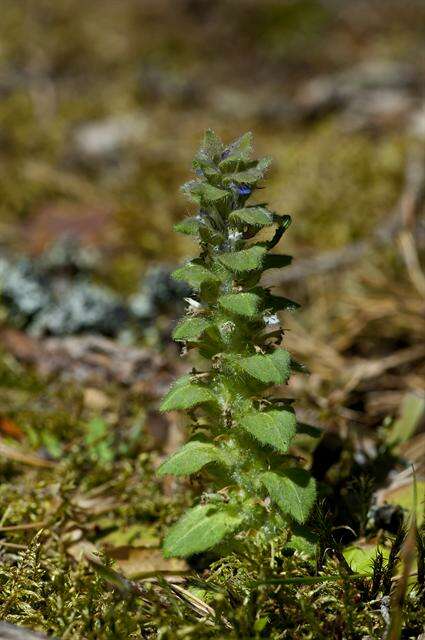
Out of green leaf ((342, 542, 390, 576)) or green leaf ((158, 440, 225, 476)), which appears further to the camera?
green leaf ((342, 542, 390, 576))

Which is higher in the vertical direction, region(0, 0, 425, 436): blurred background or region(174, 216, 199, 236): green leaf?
region(0, 0, 425, 436): blurred background

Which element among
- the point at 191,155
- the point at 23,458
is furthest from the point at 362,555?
the point at 191,155

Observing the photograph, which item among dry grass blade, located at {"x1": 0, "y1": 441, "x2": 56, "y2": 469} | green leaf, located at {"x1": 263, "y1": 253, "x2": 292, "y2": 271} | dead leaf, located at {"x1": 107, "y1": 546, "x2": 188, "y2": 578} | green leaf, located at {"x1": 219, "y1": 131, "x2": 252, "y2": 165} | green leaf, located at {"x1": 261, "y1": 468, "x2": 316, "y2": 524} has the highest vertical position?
green leaf, located at {"x1": 219, "y1": 131, "x2": 252, "y2": 165}

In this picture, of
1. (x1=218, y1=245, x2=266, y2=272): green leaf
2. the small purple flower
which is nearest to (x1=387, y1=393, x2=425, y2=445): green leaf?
(x1=218, y1=245, x2=266, y2=272): green leaf

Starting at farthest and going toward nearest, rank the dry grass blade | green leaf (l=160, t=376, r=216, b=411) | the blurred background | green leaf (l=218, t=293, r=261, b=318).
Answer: the blurred background
the dry grass blade
green leaf (l=160, t=376, r=216, b=411)
green leaf (l=218, t=293, r=261, b=318)

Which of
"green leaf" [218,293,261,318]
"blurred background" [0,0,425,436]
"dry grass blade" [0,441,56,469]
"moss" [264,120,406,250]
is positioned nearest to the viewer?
"green leaf" [218,293,261,318]

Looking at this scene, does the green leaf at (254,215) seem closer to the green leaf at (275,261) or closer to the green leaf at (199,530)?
the green leaf at (275,261)

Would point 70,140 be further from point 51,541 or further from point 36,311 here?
point 51,541

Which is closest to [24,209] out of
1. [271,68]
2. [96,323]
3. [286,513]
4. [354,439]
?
[96,323]

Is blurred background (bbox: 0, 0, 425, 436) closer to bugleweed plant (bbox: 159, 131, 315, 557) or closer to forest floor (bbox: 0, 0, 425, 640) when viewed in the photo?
forest floor (bbox: 0, 0, 425, 640)
